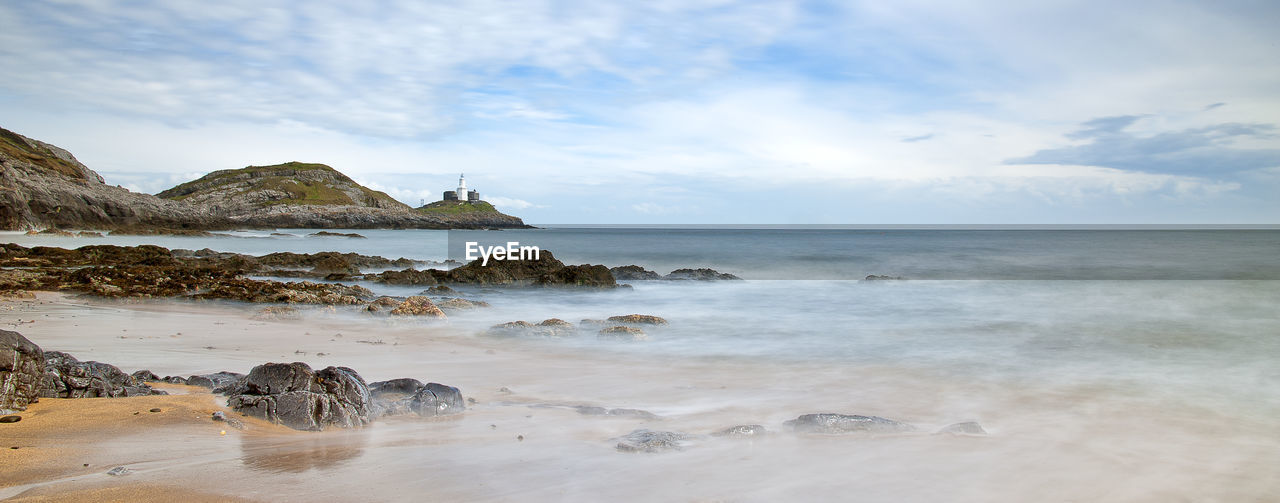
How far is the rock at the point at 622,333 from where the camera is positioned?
9.08m

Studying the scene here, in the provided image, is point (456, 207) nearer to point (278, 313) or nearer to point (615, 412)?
point (278, 313)

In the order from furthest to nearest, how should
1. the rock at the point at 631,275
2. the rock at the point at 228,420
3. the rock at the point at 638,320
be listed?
1. the rock at the point at 631,275
2. the rock at the point at 638,320
3. the rock at the point at 228,420

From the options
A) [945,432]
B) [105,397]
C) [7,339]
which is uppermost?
[7,339]

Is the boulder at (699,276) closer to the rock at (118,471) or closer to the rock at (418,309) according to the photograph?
the rock at (418,309)

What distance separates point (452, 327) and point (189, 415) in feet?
18.8

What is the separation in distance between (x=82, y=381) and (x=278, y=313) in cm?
621

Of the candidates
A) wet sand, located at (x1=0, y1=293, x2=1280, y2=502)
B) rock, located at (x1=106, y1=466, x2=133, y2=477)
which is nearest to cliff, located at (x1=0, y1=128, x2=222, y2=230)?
wet sand, located at (x1=0, y1=293, x2=1280, y2=502)

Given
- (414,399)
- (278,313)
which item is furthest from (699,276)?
(414,399)

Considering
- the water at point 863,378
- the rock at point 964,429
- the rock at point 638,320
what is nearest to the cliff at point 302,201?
the water at point 863,378

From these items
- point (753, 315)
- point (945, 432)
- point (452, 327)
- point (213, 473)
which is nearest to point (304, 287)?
point (452, 327)

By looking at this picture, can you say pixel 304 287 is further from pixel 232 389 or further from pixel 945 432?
pixel 945 432

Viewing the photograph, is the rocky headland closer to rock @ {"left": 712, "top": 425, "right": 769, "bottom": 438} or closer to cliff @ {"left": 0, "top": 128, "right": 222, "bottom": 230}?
cliff @ {"left": 0, "top": 128, "right": 222, "bottom": 230}

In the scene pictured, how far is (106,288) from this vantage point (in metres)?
11.6

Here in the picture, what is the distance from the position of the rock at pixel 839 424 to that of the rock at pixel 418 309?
7089 mm
